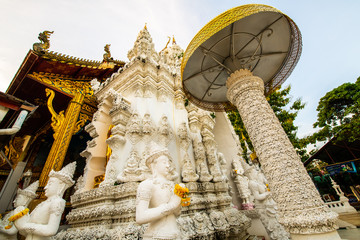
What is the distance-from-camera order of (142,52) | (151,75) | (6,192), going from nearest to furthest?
(151,75) → (142,52) → (6,192)

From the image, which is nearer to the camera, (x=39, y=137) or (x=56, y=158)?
(x=56, y=158)

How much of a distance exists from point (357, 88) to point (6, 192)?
19.1 meters

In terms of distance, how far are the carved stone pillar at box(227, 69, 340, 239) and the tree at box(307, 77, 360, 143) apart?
33.2ft

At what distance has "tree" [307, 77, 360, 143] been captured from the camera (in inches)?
362

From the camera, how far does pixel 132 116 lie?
140 inches

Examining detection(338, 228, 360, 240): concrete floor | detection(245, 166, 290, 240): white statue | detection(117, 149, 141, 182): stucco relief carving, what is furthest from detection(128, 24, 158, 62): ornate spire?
detection(338, 228, 360, 240): concrete floor

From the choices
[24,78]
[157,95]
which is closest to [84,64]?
[24,78]

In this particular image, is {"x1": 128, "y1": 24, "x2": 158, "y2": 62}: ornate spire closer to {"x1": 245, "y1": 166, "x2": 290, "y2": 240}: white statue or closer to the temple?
the temple

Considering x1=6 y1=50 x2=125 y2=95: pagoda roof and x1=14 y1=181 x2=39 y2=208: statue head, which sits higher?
x1=6 y1=50 x2=125 y2=95: pagoda roof

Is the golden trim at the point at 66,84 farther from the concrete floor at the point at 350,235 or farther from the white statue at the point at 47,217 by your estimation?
the concrete floor at the point at 350,235

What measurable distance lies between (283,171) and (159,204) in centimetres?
159

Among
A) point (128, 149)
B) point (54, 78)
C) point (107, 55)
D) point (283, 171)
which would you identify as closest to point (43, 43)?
point (54, 78)

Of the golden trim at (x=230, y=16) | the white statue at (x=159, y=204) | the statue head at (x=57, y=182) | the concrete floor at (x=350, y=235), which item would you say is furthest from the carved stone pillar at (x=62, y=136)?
the concrete floor at (x=350, y=235)

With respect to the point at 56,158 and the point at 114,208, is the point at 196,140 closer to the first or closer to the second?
the point at 114,208
